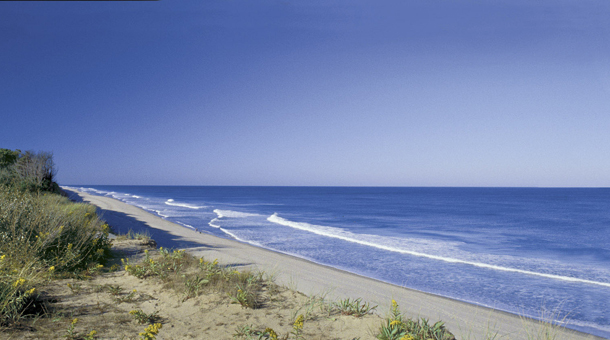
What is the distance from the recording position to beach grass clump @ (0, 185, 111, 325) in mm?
4617

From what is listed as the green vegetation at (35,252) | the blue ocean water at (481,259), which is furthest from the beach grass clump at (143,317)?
the blue ocean water at (481,259)

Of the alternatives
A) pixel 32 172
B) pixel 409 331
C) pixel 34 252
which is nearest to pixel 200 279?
pixel 34 252

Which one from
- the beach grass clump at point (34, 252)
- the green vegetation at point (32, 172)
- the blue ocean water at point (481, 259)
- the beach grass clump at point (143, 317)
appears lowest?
the blue ocean water at point (481, 259)

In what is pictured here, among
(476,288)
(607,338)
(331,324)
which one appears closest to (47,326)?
(331,324)

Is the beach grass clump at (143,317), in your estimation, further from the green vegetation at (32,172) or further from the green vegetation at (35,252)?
the green vegetation at (32,172)

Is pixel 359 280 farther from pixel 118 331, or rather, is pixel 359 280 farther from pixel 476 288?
pixel 118 331

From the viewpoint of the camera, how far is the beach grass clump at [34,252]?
4617 millimetres

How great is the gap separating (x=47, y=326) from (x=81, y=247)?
4091 mm

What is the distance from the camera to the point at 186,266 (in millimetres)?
7805

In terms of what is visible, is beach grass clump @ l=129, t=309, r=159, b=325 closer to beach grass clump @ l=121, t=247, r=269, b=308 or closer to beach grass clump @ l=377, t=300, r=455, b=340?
beach grass clump @ l=121, t=247, r=269, b=308

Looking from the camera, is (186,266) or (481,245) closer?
(186,266)

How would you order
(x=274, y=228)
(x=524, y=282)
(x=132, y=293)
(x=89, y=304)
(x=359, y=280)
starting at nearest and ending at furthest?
(x=89, y=304) → (x=132, y=293) → (x=359, y=280) → (x=524, y=282) → (x=274, y=228)

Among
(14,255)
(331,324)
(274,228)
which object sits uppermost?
(14,255)

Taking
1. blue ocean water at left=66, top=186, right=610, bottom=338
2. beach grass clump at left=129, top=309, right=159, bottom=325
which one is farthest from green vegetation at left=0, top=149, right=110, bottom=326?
blue ocean water at left=66, top=186, right=610, bottom=338
